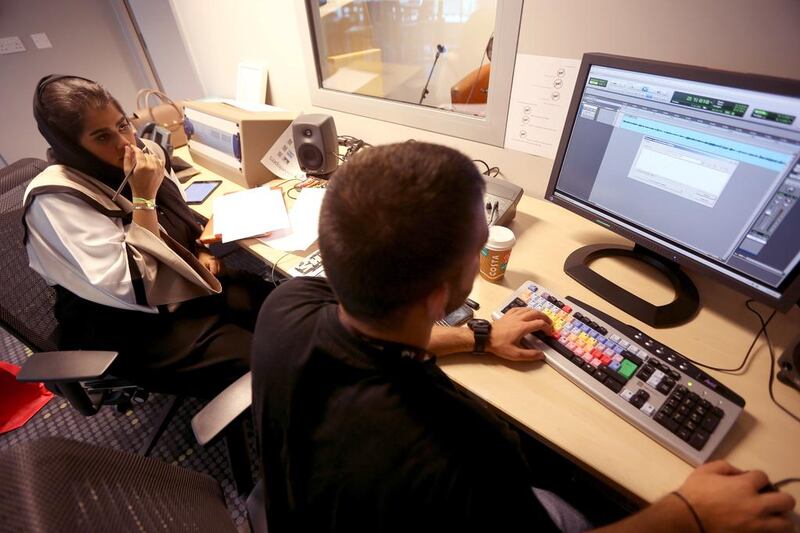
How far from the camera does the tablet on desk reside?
1393mm

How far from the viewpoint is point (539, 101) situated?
3.44 feet

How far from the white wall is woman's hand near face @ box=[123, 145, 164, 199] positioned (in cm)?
77

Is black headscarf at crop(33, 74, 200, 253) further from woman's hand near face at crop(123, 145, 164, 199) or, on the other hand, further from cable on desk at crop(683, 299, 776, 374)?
cable on desk at crop(683, 299, 776, 374)

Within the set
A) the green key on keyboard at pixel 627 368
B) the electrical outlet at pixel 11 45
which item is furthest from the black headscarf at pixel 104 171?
the electrical outlet at pixel 11 45

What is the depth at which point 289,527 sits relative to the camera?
541 mm

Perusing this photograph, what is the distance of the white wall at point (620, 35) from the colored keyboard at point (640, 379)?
595 mm

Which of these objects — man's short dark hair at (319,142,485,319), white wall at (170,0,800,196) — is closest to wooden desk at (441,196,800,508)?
man's short dark hair at (319,142,485,319)

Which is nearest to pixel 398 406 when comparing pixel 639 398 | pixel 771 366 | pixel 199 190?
pixel 639 398

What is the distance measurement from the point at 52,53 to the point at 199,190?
2441 millimetres

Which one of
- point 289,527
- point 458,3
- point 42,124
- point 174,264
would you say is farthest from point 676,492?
point 458,3

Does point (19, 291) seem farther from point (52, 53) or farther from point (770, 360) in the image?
point (52, 53)

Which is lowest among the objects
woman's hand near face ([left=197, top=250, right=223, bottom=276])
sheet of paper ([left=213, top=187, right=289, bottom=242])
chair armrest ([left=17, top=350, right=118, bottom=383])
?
woman's hand near face ([left=197, top=250, right=223, bottom=276])

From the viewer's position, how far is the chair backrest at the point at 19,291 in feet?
2.88

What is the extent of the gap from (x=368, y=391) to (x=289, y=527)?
0.27 metres
